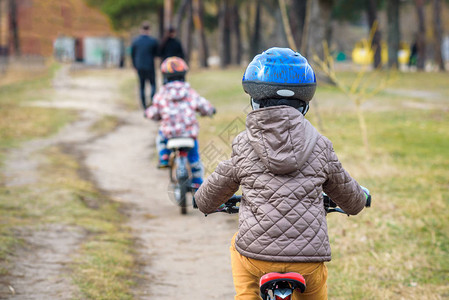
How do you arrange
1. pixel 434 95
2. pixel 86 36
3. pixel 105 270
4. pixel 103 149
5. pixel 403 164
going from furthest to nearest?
pixel 86 36, pixel 434 95, pixel 103 149, pixel 403 164, pixel 105 270

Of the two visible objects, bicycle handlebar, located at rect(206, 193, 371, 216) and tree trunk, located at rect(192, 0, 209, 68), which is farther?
tree trunk, located at rect(192, 0, 209, 68)

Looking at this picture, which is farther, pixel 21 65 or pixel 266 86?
pixel 21 65

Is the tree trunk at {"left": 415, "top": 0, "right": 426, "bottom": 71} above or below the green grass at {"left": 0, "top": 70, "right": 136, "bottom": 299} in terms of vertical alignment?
above

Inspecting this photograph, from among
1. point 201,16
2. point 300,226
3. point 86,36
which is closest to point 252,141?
point 300,226

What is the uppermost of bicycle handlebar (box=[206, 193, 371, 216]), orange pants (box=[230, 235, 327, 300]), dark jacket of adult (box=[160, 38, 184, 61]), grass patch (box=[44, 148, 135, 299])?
dark jacket of adult (box=[160, 38, 184, 61])

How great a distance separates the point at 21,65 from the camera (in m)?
40.4

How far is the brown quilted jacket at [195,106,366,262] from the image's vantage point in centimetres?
278

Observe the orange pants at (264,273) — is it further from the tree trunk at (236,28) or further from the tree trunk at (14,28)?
the tree trunk at (14,28)

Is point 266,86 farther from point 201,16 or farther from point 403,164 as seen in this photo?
point 201,16

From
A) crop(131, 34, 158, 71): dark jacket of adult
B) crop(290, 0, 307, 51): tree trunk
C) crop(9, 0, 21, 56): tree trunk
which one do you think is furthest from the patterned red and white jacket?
crop(9, 0, 21, 56): tree trunk

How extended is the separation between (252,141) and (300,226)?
0.44 meters

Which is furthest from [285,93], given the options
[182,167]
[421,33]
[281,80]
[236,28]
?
[236,28]

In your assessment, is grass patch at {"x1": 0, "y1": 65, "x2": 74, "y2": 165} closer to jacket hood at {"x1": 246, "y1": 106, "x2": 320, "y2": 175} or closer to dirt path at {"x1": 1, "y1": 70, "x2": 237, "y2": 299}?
dirt path at {"x1": 1, "y1": 70, "x2": 237, "y2": 299}

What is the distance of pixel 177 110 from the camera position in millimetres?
7301
